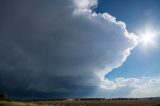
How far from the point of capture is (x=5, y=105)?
2394 inches

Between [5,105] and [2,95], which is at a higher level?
[2,95]

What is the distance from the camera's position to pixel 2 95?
135m

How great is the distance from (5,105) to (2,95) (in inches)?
3091

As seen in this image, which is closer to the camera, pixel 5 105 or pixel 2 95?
pixel 5 105
